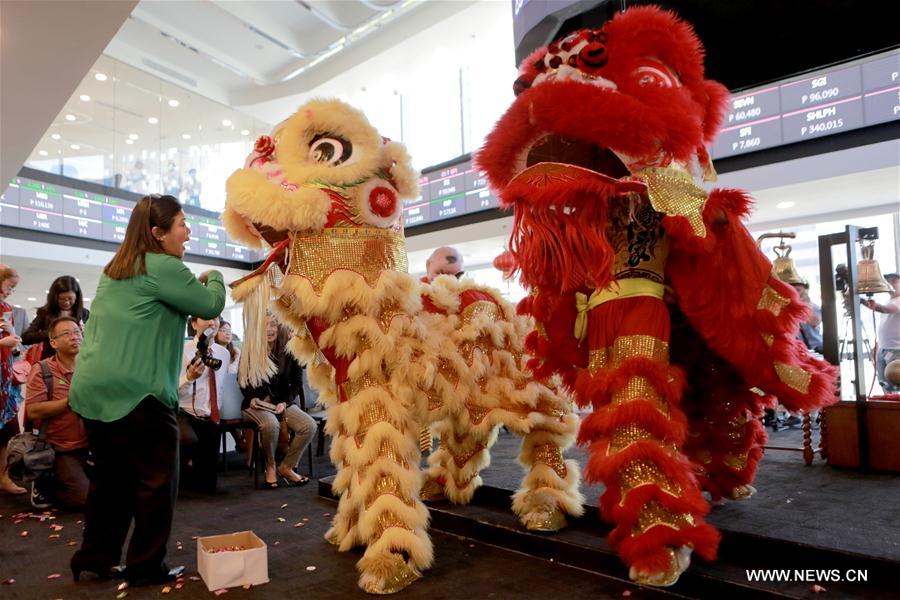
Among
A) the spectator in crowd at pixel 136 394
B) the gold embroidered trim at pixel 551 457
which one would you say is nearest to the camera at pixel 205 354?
the spectator in crowd at pixel 136 394

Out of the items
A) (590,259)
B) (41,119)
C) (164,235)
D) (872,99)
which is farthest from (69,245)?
(872,99)

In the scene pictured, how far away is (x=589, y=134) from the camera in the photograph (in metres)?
1.92

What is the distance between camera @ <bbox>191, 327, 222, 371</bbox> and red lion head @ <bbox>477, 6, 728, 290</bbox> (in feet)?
8.11

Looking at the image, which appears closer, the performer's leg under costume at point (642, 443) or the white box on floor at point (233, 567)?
the performer's leg under costume at point (642, 443)

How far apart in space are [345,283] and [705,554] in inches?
58.7

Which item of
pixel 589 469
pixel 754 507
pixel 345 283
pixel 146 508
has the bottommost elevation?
pixel 754 507

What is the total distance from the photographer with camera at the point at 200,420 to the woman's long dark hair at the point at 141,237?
6.06 ft

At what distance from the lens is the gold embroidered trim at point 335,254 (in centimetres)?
240

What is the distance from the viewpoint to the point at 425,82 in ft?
31.5

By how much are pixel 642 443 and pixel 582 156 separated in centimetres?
95

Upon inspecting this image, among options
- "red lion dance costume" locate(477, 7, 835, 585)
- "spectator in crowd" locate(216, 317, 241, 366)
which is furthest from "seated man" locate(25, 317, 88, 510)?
"red lion dance costume" locate(477, 7, 835, 585)

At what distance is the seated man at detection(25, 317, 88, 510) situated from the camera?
3.76 metres

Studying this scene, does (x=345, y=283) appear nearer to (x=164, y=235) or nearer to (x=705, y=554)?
(x=164, y=235)

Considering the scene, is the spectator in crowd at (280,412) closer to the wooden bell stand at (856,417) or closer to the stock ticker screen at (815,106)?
the wooden bell stand at (856,417)
